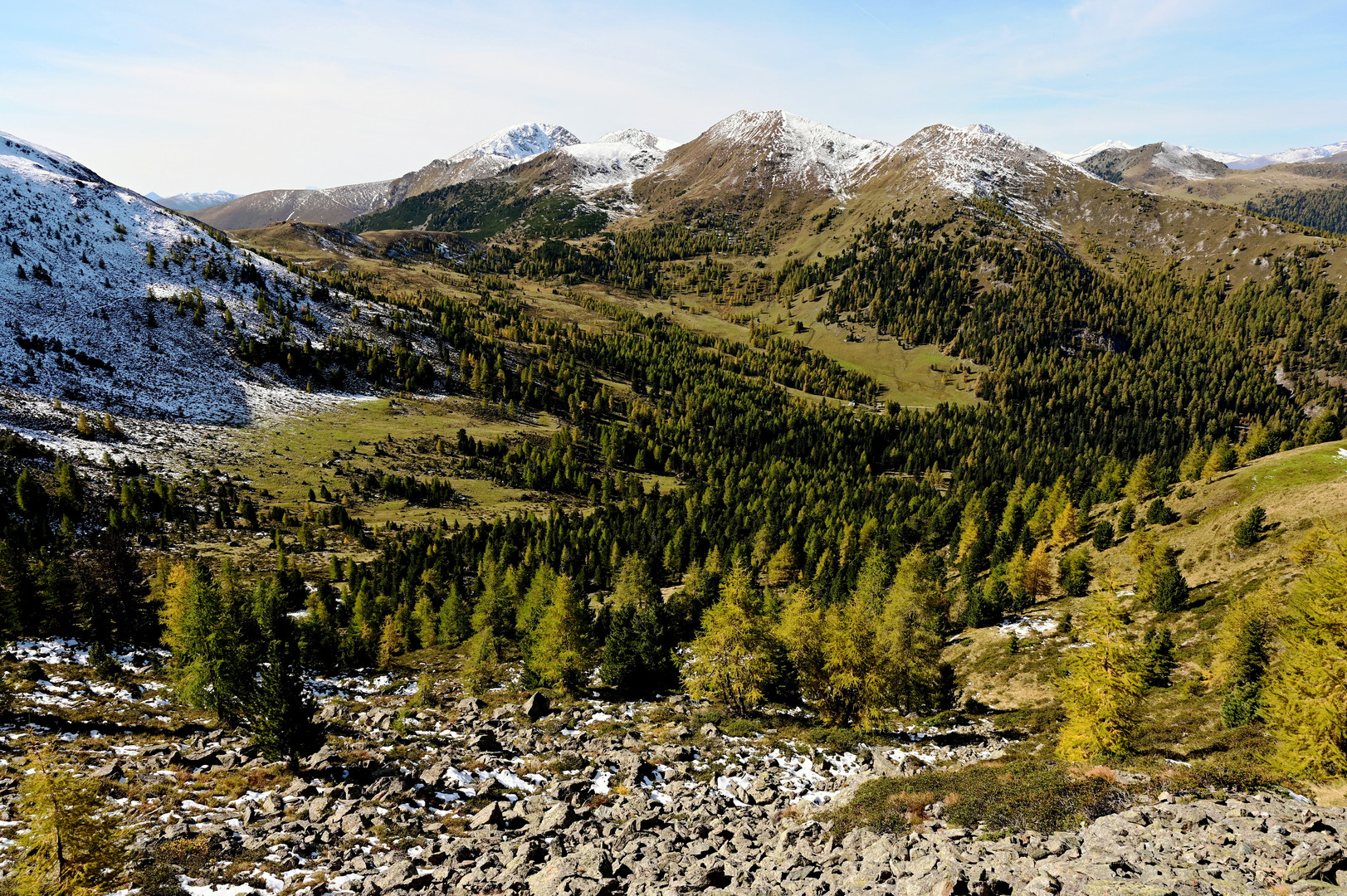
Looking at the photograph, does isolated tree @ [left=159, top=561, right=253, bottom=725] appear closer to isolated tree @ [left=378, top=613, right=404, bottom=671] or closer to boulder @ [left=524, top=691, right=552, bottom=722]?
boulder @ [left=524, top=691, right=552, bottom=722]

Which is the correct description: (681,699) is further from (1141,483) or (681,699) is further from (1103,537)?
(1141,483)

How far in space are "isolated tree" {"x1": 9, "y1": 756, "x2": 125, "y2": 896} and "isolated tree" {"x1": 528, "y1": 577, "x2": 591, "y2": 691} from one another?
37.6 metres

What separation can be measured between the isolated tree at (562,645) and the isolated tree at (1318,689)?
49.7 m

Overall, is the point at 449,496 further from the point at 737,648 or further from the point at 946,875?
the point at 946,875

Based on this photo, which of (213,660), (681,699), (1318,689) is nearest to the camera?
(1318,689)

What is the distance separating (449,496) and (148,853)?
14121cm

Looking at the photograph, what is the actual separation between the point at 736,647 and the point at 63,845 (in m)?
39.7

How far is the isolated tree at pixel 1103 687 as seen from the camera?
3316 cm

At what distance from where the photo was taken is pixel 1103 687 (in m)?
33.4

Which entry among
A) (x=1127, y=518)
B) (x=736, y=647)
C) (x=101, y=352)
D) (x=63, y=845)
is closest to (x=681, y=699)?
(x=736, y=647)

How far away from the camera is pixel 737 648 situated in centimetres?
4841

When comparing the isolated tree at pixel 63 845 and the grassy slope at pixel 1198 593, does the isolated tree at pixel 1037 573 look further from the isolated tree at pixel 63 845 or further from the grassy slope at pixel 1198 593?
the isolated tree at pixel 63 845

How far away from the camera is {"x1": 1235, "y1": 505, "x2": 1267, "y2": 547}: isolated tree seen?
64.6 meters

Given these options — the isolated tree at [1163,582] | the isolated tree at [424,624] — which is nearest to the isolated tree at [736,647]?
the isolated tree at [1163,582]
